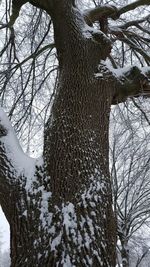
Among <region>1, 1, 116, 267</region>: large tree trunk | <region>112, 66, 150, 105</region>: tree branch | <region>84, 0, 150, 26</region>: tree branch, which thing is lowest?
<region>1, 1, 116, 267</region>: large tree trunk

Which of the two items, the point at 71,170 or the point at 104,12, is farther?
the point at 104,12

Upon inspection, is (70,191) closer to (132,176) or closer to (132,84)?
(132,84)

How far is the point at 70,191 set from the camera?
2.33m

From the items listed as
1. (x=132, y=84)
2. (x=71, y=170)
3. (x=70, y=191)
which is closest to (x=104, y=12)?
(x=132, y=84)

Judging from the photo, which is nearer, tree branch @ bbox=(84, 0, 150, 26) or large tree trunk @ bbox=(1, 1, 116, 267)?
large tree trunk @ bbox=(1, 1, 116, 267)

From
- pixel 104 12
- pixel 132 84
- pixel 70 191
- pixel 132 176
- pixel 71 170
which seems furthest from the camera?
pixel 132 176

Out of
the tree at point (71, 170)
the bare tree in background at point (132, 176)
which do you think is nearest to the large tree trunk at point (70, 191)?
the tree at point (71, 170)

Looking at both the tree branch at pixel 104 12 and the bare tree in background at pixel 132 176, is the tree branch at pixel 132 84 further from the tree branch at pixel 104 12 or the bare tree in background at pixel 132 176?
the bare tree in background at pixel 132 176

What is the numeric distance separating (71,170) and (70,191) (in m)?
0.18

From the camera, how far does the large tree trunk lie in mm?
2123

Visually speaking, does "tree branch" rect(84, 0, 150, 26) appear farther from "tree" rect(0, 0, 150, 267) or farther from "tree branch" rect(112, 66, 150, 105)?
"tree branch" rect(112, 66, 150, 105)

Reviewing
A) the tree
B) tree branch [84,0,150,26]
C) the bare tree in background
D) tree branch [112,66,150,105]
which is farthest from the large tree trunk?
the bare tree in background

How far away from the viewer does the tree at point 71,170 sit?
215 centimetres

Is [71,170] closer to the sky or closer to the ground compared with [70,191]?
closer to the sky
